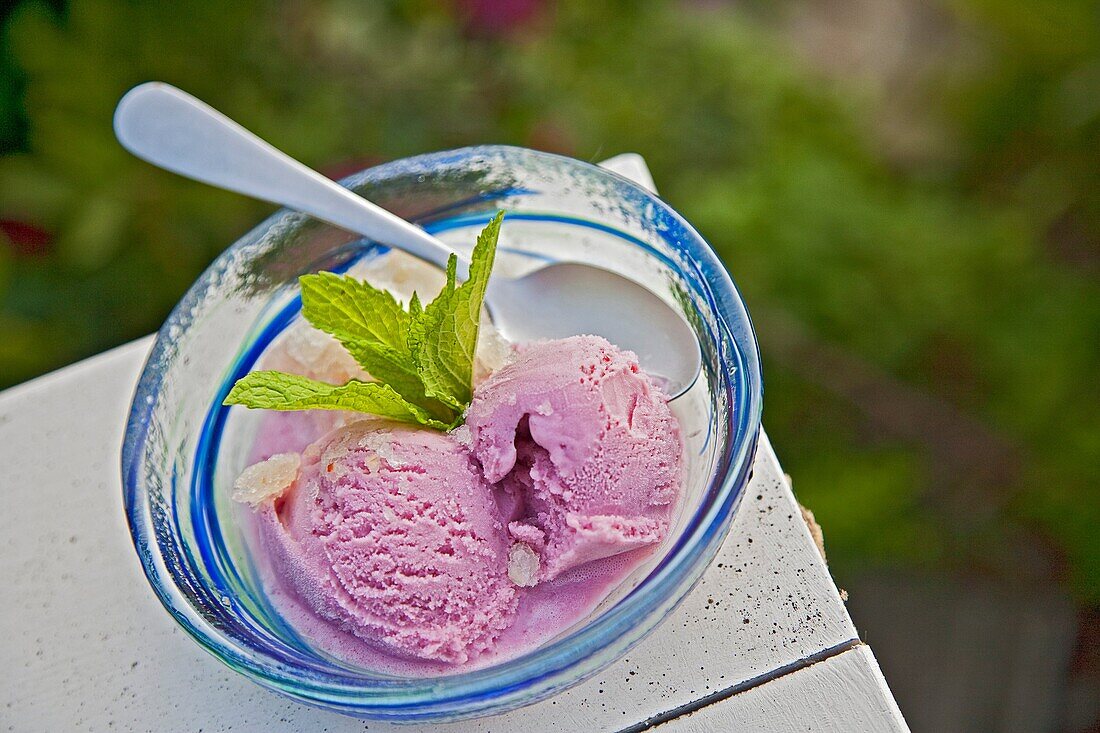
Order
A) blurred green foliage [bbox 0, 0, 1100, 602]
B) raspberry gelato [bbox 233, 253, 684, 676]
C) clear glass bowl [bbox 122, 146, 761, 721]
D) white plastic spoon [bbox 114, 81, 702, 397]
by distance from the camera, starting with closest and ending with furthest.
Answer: clear glass bowl [bbox 122, 146, 761, 721]
raspberry gelato [bbox 233, 253, 684, 676]
white plastic spoon [bbox 114, 81, 702, 397]
blurred green foliage [bbox 0, 0, 1100, 602]

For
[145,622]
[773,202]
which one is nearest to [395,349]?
[145,622]

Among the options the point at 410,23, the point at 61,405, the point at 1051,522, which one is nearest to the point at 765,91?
the point at 410,23

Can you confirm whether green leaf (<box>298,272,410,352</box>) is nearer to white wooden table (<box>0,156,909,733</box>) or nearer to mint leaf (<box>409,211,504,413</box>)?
mint leaf (<box>409,211,504,413</box>)

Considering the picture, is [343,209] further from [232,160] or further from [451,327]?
[451,327]

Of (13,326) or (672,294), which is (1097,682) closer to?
(672,294)

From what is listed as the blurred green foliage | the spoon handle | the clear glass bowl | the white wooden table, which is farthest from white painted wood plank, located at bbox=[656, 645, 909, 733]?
the blurred green foliage

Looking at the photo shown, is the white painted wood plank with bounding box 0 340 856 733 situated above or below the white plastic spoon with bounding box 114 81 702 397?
below
